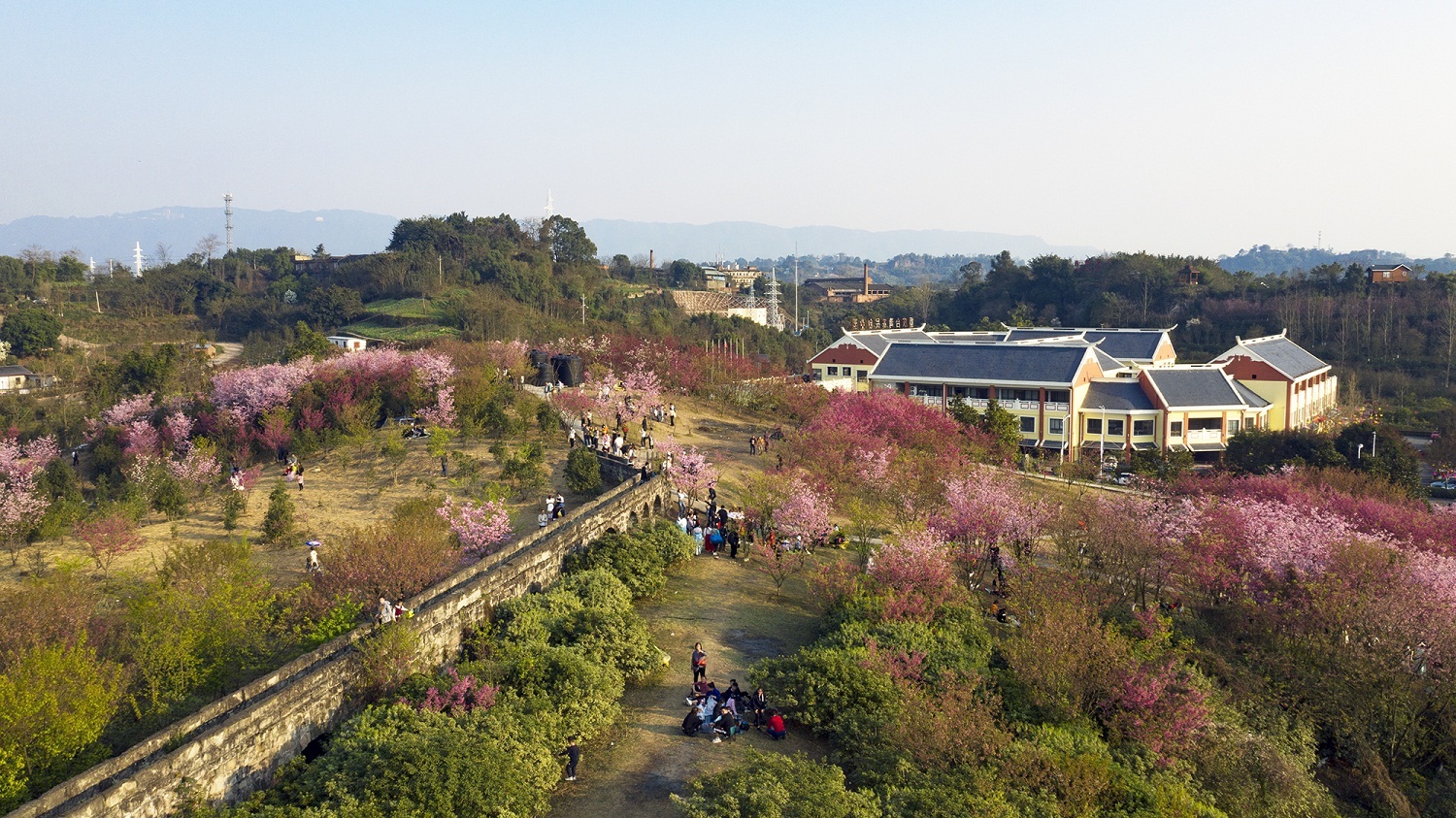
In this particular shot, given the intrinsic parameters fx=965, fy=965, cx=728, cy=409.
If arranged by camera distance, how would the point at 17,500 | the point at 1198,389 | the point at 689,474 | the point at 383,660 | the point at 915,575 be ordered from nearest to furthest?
1. the point at 383,660
2. the point at 915,575
3. the point at 17,500
4. the point at 689,474
5. the point at 1198,389

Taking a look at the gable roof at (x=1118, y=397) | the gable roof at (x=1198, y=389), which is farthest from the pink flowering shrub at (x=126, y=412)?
the gable roof at (x=1198, y=389)

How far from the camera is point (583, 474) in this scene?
94.8ft

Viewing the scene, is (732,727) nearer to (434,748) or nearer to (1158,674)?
(434,748)

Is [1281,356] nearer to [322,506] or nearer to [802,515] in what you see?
[802,515]

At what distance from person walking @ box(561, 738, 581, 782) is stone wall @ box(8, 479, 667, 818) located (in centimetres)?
340

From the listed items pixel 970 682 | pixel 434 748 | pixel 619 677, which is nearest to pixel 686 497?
pixel 619 677

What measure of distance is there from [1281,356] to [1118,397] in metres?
13.1

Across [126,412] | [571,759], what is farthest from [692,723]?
[126,412]

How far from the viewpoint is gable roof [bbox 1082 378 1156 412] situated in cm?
4681

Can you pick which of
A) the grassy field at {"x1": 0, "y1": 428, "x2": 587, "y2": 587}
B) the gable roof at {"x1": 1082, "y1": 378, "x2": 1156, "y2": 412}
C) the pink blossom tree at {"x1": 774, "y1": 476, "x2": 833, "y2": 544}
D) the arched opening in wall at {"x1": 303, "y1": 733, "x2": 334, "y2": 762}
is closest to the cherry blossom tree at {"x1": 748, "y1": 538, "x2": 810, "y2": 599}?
the pink blossom tree at {"x1": 774, "y1": 476, "x2": 833, "y2": 544}

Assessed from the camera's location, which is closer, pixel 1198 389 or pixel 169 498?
pixel 169 498

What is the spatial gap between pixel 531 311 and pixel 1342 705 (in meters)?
56.1

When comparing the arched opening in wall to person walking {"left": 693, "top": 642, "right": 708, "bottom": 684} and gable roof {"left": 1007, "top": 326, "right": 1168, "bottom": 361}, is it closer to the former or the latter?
person walking {"left": 693, "top": 642, "right": 708, "bottom": 684}

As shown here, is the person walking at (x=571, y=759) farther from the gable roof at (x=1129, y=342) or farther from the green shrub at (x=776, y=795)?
the gable roof at (x=1129, y=342)
